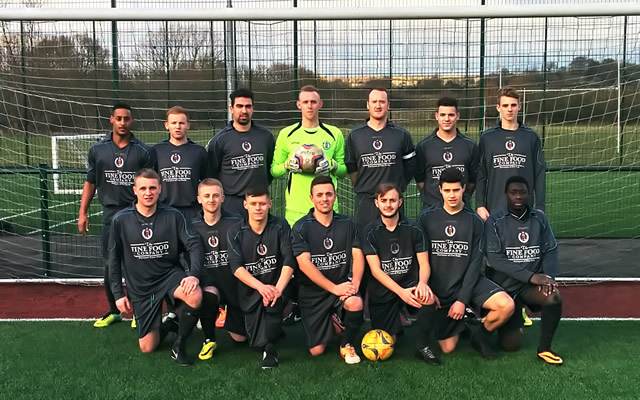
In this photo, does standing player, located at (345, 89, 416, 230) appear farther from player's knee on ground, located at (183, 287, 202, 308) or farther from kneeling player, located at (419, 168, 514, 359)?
player's knee on ground, located at (183, 287, 202, 308)

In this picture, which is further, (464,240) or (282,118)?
(282,118)

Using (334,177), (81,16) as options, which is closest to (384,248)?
(334,177)

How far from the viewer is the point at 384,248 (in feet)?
13.1

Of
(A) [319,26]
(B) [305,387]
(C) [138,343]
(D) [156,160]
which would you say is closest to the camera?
(B) [305,387]

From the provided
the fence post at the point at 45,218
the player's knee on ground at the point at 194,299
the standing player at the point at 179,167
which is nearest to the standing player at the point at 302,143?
the standing player at the point at 179,167

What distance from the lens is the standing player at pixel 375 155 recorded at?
4473mm

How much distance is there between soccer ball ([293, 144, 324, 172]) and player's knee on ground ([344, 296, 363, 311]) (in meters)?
1.02

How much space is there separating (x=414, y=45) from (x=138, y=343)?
3900mm

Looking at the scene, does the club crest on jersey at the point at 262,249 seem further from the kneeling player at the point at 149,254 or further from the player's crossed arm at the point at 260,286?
the kneeling player at the point at 149,254

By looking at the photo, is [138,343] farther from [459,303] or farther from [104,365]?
[459,303]

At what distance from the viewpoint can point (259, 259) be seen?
4.02 meters

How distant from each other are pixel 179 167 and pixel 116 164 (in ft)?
1.77

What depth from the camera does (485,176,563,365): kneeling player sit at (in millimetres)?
3891

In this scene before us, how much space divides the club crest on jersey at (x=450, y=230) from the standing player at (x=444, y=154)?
46 cm
